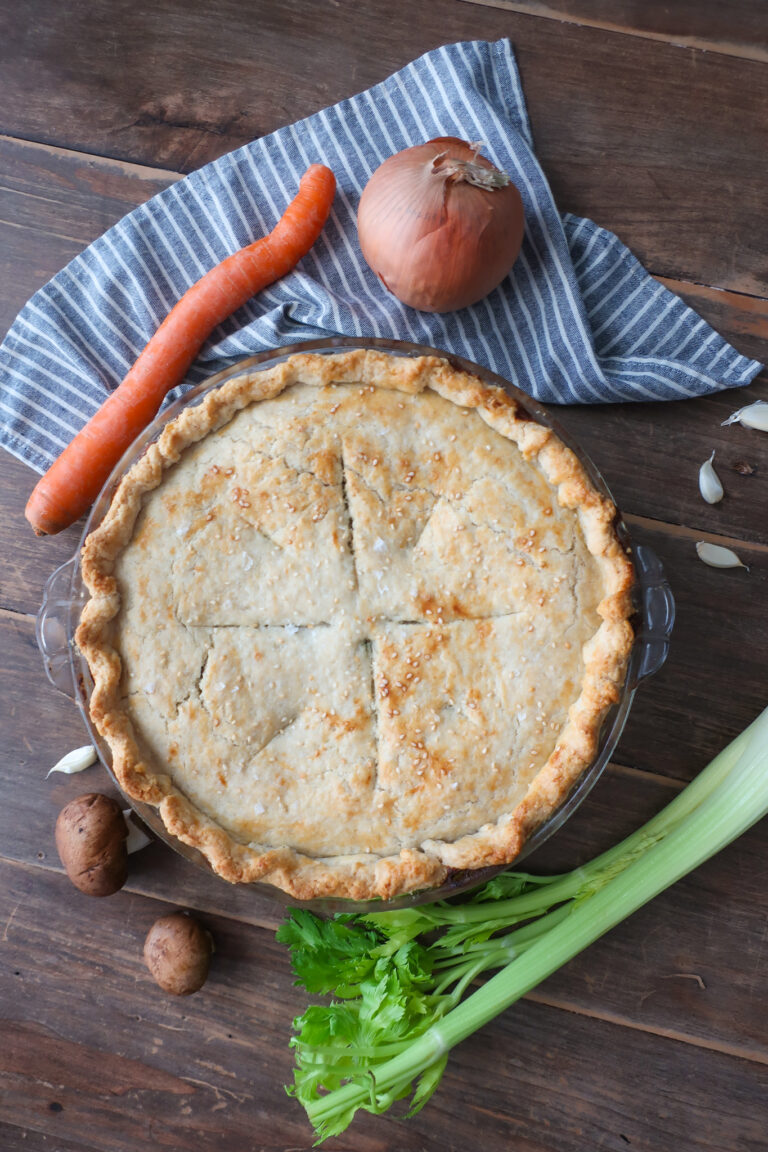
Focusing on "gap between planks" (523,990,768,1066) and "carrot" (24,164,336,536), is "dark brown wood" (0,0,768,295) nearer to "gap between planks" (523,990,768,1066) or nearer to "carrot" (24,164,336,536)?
"carrot" (24,164,336,536)

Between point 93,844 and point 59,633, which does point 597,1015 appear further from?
point 59,633

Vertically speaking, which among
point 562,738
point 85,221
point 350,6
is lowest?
point 562,738

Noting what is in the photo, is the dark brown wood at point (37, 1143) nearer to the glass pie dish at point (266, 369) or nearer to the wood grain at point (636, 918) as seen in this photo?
the wood grain at point (636, 918)

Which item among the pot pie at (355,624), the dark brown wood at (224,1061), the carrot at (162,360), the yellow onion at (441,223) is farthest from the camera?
the dark brown wood at (224,1061)

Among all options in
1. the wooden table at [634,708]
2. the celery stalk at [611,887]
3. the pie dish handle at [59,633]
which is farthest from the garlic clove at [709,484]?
the pie dish handle at [59,633]

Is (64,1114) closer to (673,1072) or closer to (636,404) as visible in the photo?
(673,1072)

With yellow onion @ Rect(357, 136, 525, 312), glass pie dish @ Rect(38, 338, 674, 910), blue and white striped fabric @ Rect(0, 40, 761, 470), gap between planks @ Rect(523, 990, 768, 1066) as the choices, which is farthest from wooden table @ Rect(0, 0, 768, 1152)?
yellow onion @ Rect(357, 136, 525, 312)

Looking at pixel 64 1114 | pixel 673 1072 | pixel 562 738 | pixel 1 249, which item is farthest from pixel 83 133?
pixel 673 1072
